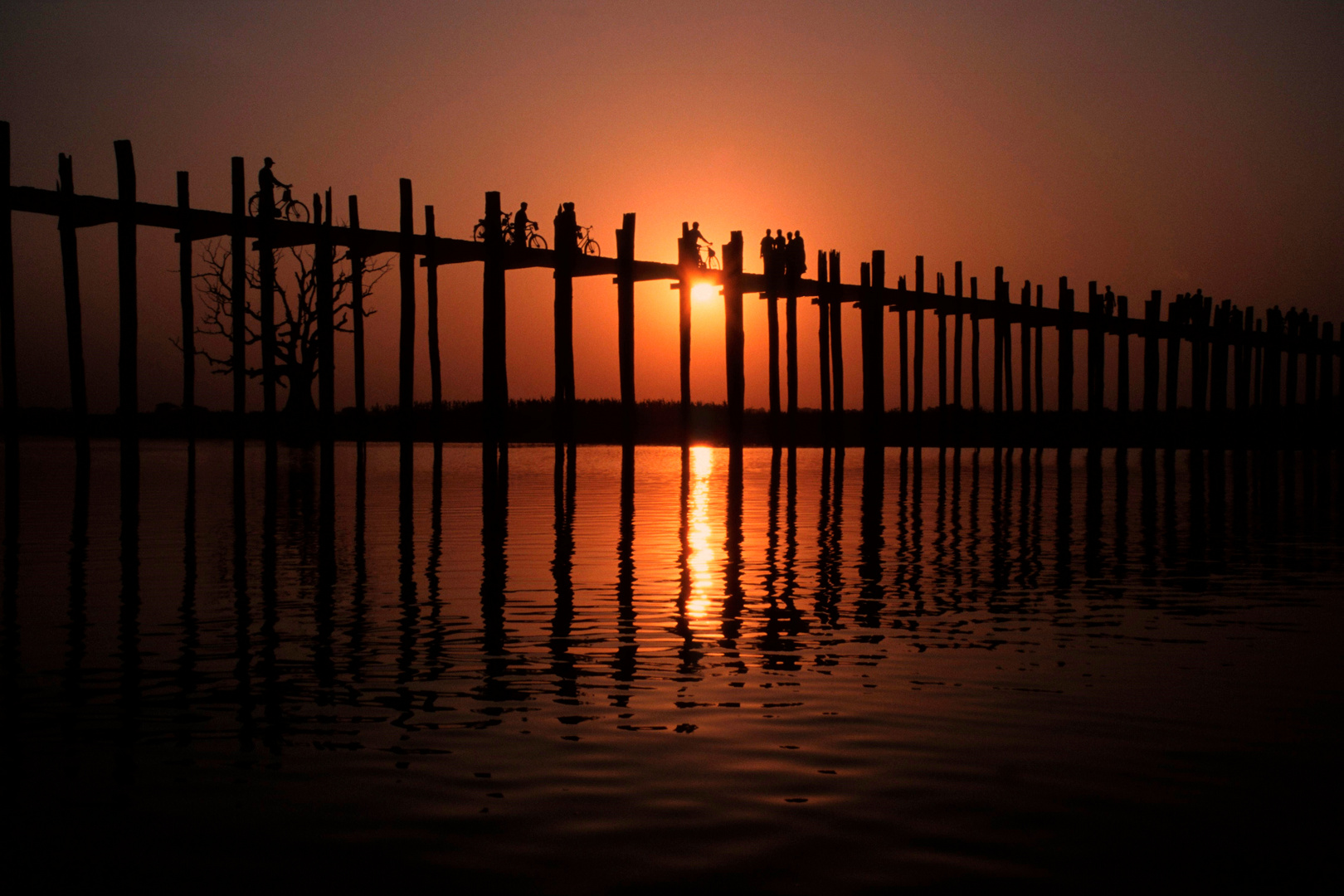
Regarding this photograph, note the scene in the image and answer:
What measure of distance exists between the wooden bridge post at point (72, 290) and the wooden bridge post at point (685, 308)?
1018 cm

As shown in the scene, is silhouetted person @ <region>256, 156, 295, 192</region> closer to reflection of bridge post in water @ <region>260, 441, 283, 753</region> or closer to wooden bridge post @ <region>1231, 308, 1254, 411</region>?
reflection of bridge post in water @ <region>260, 441, 283, 753</region>

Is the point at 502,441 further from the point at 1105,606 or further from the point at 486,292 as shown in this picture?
the point at 1105,606

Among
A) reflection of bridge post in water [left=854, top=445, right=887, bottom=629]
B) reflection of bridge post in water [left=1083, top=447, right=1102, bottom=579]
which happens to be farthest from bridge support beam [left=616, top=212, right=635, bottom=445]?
reflection of bridge post in water [left=1083, top=447, right=1102, bottom=579]

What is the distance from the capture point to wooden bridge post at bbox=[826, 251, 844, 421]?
25234mm

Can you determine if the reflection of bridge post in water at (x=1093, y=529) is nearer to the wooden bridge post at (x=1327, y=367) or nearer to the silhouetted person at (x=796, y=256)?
the silhouetted person at (x=796, y=256)

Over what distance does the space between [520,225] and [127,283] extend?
7.21 metres

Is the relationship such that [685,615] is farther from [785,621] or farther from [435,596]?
[435,596]

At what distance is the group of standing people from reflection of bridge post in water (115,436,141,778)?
14.0 m

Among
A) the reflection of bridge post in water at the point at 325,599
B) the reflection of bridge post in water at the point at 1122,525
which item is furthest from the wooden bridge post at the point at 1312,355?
the reflection of bridge post in water at the point at 325,599

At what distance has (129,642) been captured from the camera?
19.5 ft

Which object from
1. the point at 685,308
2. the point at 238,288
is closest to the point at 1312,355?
the point at 685,308

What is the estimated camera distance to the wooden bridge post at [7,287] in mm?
14625

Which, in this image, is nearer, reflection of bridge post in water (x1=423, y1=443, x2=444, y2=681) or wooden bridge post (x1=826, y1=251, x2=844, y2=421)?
reflection of bridge post in water (x1=423, y1=443, x2=444, y2=681)

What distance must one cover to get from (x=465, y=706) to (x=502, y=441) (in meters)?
17.1
